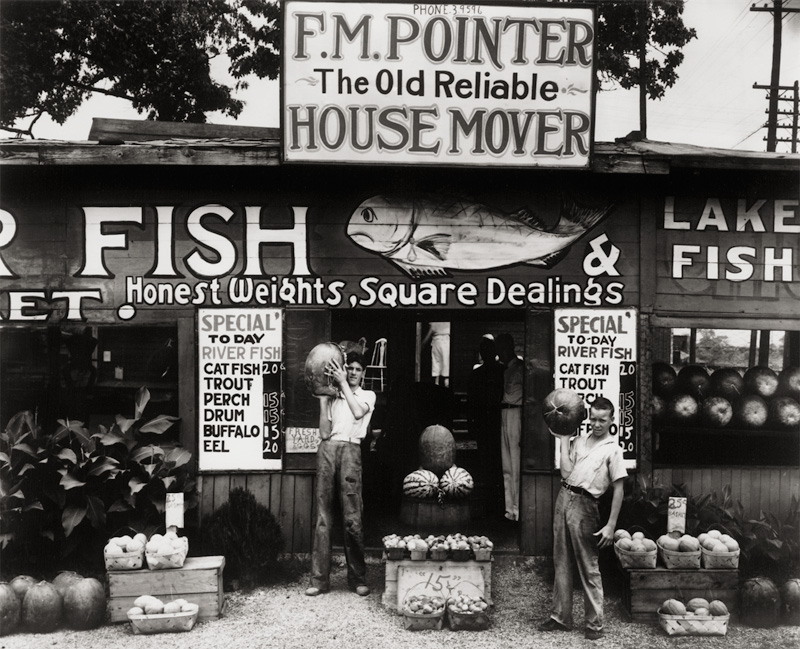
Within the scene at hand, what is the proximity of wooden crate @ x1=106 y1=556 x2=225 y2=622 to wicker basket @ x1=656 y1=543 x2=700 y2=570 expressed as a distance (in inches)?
146

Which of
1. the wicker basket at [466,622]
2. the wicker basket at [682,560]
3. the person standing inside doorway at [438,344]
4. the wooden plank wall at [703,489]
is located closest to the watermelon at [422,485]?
the wooden plank wall at [703,489]

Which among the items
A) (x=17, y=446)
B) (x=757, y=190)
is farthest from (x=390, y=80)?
(x=17, y=446)

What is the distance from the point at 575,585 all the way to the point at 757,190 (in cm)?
432

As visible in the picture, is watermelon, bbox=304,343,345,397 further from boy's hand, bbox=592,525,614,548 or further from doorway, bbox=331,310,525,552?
boy's hand, bbox=592,525,614,548

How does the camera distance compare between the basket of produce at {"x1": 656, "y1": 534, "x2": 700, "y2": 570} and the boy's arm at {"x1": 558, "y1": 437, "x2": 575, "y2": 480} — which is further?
the basket of produce at {"x1": 656, "y1": 534, "x2": 700, "y2": 570}

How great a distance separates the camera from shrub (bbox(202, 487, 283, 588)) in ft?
22.7

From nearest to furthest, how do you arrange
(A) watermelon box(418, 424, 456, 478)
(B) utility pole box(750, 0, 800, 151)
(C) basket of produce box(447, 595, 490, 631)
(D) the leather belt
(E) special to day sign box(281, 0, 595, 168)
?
(D) the leather belt → (C) basket of produce box(447, 595, 490, 631) → (E) special to day sign box(281, 0, 595, 168) → (A) watermelon box(418, 424, 456, 478) → (B) utility pole box(750, 0, 800, 151)

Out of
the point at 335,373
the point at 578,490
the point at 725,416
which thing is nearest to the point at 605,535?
the point at 578,490

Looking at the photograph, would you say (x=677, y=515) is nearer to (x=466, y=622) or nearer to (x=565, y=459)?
(x=565, y=459)

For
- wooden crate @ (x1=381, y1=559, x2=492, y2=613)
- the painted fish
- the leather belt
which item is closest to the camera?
the leather belt

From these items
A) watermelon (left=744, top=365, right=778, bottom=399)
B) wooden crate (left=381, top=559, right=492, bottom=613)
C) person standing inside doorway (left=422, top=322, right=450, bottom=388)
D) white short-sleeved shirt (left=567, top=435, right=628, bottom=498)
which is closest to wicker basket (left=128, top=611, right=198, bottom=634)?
wooden crate (left=381, top=559, right=492, bottom=613)

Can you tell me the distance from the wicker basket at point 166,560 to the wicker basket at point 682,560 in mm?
3991

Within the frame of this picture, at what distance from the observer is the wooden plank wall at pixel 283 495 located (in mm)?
7383

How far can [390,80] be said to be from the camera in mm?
7078
